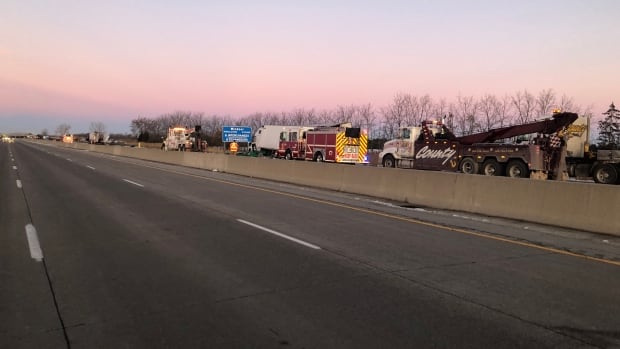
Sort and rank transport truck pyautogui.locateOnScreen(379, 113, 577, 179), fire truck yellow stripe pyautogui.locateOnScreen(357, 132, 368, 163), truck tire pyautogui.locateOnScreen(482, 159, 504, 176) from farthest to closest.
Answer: fire truck yellow stripe pyautogui.locateOnScreen(357, 132, 368, 163)
truck tire pyautogui.locateOnScreen(482, 159, 504, 176)
transport truck pyautogui.locateOnScreen(379, 113, 577, 179)

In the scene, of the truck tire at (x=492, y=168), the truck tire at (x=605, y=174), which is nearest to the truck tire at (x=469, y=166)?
the truck tire at (x=492, y=168)

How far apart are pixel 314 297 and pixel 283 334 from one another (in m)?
1.17

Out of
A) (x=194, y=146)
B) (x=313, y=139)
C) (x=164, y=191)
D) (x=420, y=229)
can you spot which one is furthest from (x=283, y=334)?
(x=194, y=146)

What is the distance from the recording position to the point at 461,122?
70688 millimetres

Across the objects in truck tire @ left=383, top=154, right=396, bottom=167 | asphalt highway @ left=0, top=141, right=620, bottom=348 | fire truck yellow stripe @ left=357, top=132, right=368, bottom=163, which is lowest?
asphalt highway @ left=0, top=141, right=620, bottom=348

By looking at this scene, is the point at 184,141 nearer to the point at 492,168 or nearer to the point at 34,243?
the point at 492,168

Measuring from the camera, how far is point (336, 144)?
39.2m

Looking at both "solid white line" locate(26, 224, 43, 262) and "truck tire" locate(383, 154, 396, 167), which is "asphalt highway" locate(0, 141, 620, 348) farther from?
"truck tire" locate(383, 154, 396, 167)

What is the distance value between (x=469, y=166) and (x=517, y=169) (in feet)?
8.94

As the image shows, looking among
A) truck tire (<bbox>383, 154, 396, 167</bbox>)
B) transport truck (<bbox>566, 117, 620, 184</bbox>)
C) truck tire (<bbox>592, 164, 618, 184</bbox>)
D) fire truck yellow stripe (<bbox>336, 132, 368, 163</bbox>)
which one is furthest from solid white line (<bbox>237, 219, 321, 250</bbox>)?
fire truck yellow stripe (<bbox>336, 132, 368, 163</bbox>)

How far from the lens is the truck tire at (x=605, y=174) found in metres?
23.2

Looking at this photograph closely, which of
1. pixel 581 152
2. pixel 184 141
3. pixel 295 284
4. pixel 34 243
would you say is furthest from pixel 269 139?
pixel 295 284

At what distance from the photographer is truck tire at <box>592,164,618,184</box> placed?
23.2 metres

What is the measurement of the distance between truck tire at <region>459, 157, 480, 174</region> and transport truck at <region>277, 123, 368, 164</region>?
13.1 m
